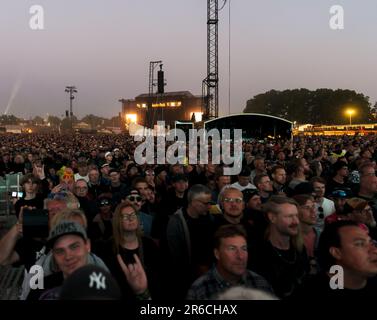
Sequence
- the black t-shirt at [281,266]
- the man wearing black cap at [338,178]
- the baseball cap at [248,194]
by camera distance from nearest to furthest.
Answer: the black t-shirt at [281,266] → the baseball cap at [248,194] → the man wearing black cap at [338,178]

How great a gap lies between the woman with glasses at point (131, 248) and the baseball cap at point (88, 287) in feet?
5.71

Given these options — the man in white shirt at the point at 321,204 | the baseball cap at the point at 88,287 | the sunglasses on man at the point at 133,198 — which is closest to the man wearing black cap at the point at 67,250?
the baseball cap at the point at 88,287

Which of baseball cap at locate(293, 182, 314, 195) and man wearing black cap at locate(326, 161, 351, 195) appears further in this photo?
man wearing black cap at locate(326, 161, 351, 195)

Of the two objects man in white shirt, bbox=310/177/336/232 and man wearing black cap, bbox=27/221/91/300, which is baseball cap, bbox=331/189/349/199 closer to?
man in white shirt, bbox=310/177/336/232

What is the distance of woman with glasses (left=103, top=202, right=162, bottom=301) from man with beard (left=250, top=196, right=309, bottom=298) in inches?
36.9

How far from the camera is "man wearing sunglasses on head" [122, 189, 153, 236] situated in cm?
495

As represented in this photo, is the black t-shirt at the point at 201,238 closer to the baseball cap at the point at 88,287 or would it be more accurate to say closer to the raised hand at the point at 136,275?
the raised hand at the point at 136,275

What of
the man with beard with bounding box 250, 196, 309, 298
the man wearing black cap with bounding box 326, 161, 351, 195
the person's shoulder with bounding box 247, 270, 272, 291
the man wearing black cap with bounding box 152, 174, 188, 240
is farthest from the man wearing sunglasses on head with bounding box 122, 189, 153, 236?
the man wearing black cap with bounding box 326, 161, 351, 195

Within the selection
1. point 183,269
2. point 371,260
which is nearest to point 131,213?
point 183,269

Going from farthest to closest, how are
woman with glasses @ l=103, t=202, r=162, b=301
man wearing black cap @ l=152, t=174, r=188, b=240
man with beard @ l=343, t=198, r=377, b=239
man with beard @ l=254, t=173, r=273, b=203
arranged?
1. man with beard @ l=254, t=173, r=273, b=203
2. man wearing black cap @ l=152, t=174, r=188, b=240
3. man with beard @ l=343, t=198, r=377, b=239
4. woman with glasses @ l=103, t=202, r=162, b=301

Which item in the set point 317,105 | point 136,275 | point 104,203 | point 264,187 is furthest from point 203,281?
point 317,105

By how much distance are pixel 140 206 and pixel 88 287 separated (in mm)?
3972

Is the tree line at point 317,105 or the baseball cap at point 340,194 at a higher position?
the tree line at point 317,105

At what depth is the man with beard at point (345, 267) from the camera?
2682mm
